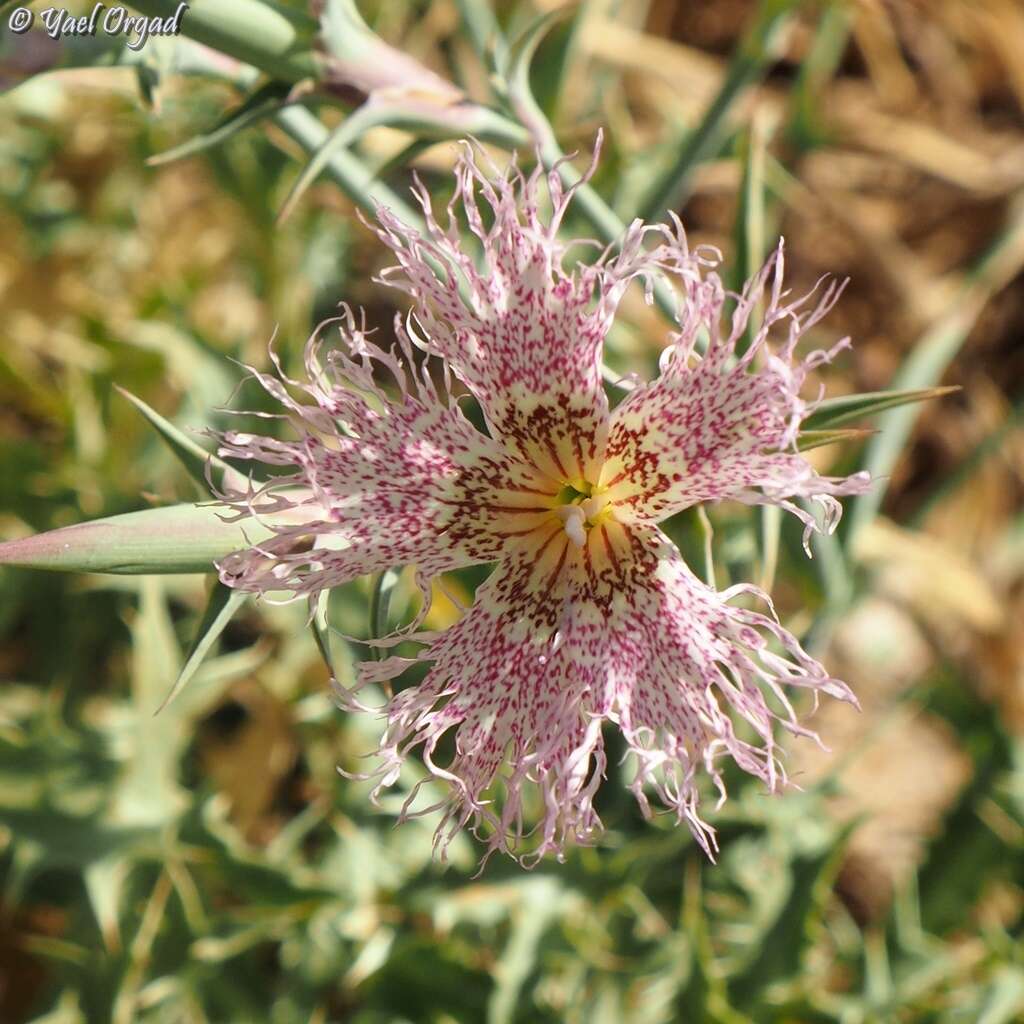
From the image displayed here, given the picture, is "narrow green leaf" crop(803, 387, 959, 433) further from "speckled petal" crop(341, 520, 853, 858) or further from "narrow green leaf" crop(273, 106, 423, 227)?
"narrow green leaf" crop(273, 106, 423, 227)

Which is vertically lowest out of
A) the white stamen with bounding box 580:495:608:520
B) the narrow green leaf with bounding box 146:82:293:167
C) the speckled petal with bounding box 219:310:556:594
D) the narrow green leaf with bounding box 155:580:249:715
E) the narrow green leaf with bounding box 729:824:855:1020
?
the narrow green leaf with bounding box 729:824:855:1020

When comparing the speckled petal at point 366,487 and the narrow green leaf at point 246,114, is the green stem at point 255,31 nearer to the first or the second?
the narrow green leaf at point 246,114

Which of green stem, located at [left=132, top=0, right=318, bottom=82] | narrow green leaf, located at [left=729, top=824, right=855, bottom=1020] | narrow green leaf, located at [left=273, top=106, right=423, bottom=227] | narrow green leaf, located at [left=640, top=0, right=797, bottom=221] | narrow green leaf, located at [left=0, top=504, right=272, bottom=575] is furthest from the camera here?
narrow green leaf, located at [left=729, top=824, right=855, bottom=1020]

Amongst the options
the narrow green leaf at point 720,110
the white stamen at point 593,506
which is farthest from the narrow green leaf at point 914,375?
the narrow green leaf at point 720,110

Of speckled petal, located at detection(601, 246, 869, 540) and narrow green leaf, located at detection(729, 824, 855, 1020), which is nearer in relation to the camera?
speckled petal, located at detection(601, 246, 869, 540)

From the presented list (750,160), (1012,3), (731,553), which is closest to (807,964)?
(731,553)

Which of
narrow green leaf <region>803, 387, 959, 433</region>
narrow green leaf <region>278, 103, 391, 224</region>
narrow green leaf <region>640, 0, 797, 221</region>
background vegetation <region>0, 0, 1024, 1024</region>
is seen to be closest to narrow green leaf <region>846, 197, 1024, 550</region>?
background vegetation <region>0, 0, 1024, 1024</region>
